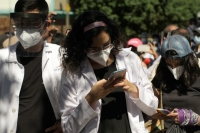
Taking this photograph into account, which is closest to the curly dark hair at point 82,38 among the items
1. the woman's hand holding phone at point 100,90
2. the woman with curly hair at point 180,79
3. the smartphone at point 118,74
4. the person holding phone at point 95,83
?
the person holding phone at point 95,83

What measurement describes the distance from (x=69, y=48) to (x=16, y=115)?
0.71 meters

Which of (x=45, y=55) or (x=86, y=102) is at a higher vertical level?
(x=45, y=55)

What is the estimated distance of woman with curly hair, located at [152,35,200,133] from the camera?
160 inches

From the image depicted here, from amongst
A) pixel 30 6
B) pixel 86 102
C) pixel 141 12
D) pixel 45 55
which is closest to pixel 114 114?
pixel 86 102

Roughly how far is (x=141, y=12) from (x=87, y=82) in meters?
17.3

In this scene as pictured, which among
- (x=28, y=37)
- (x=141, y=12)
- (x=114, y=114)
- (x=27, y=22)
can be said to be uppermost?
(x=27, y=22)

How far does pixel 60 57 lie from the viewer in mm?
3703

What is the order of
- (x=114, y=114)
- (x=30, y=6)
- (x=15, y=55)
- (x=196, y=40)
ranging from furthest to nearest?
(x=196, y=40) < (x=30, y=6) < (x=15, y=55) < (x=114, y=114)

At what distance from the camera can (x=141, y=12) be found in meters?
20.3

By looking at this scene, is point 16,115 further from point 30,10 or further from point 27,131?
point 30,10

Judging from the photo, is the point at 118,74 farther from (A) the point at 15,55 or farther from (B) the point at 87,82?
(A) the point at 15,55

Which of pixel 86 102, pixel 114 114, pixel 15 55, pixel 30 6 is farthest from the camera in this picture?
pixel 30 6

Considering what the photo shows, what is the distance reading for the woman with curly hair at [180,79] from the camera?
4.06 m

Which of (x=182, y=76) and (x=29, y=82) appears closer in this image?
(x=29, y=82)
